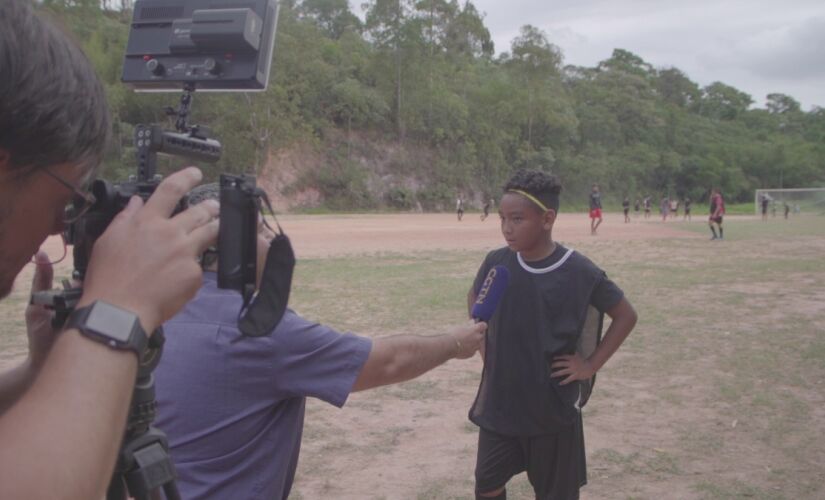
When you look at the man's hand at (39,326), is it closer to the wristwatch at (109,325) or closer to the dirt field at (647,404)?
the wristwatch at (109,325)

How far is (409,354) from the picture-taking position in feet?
7.63

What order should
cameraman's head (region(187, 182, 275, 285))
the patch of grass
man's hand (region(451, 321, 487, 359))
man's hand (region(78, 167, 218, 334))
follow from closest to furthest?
man's hand (region(78, 167, 218, 334))
cameraman's head (region(187, 182, 275, 285))
man's hand (region(451, 321, 487, 359))
the patch of grass

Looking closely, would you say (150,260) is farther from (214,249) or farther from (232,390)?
(232,390)

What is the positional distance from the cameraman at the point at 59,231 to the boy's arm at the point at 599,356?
101 inches

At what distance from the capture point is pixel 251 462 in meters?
1.98

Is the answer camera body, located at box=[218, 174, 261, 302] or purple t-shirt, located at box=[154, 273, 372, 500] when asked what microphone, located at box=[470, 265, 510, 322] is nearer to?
purple t-shirt, located at box=[154, 273, 372, 500]

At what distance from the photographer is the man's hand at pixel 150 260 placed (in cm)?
116

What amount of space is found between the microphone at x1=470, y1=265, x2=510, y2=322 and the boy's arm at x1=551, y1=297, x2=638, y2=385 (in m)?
0.69

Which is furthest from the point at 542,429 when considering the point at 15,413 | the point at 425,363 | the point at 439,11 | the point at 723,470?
the point at 439,11

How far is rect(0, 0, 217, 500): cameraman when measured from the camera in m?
1.05

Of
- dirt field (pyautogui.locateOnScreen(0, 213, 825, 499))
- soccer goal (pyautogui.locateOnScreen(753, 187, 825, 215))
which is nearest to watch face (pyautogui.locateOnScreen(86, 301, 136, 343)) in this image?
dirt field (pyautogui.locateOnScreen(0, 213, 825, 499))

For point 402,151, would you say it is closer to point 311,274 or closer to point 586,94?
point 586,94

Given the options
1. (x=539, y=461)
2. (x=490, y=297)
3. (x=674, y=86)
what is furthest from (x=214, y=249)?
(x=674, y=86)

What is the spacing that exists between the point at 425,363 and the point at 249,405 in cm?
66
